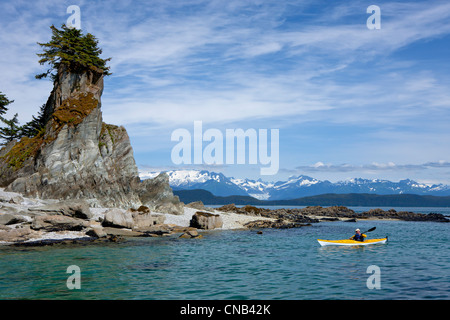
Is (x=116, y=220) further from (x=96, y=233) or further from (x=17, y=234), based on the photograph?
(x=17, y=234)

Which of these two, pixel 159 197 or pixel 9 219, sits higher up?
pixel 159 197

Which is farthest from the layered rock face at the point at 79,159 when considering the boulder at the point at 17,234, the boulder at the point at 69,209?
the boulder at the point at 17,234

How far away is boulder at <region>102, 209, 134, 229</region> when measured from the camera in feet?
156

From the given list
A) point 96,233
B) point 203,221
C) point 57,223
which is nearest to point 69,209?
point 57,223

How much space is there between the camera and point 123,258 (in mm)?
30969

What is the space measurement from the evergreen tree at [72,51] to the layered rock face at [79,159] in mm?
1816

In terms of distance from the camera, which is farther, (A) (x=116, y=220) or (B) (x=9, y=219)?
(A) (x=116, y=220)

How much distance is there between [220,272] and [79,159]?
43.5 metres

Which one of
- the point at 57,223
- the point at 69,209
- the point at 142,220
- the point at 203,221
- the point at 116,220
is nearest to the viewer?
the point at 57,223

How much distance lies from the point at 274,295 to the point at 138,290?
25.1 feet

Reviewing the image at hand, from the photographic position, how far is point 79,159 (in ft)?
201

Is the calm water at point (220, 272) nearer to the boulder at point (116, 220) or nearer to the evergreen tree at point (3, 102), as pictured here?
the boulder at point (116, 220)
